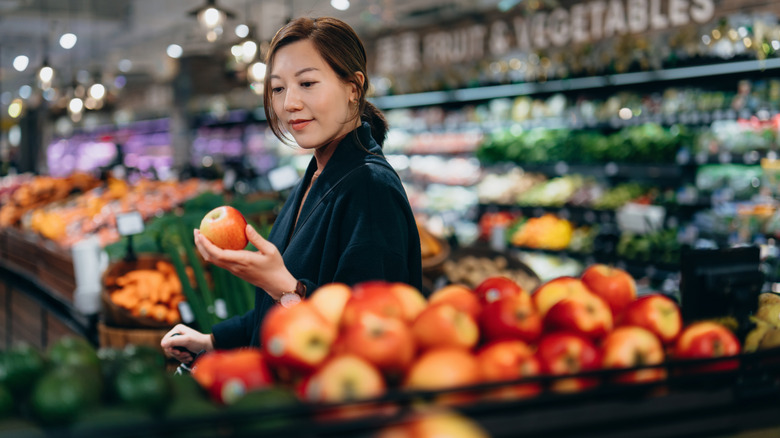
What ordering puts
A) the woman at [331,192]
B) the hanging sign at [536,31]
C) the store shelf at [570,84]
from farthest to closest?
the hanging sign at [536,31], the store shelf at [570,84], the woman at [331,192]

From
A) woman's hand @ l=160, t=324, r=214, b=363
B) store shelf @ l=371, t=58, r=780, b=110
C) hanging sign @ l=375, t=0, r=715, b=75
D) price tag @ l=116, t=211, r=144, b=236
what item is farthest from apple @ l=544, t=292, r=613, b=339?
hanging sign @ l=375, t=0, r=715, b=75

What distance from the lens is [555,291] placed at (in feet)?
3.85

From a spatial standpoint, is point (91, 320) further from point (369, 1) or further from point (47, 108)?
point (47, 108)

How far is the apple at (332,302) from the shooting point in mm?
1034

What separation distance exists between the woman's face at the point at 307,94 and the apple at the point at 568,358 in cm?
79

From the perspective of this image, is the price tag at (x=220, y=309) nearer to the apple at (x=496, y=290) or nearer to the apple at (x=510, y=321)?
the apple at (x=496, y=290)

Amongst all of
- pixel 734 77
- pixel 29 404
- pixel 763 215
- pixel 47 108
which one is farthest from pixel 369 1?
pixel 47 108

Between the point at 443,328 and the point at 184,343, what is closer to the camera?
the point at 443,328

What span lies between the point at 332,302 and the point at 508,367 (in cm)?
31

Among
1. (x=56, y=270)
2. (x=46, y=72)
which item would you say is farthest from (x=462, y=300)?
(x=46, y=72)

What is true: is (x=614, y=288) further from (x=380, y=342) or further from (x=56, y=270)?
(x=56, y=270)

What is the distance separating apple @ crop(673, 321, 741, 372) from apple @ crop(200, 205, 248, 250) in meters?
0.98

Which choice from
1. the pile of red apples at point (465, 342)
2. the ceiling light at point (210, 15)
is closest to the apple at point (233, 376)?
the pile of red apples at point (465, 342)

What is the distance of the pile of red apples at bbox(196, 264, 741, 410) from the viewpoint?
840 millimetres
